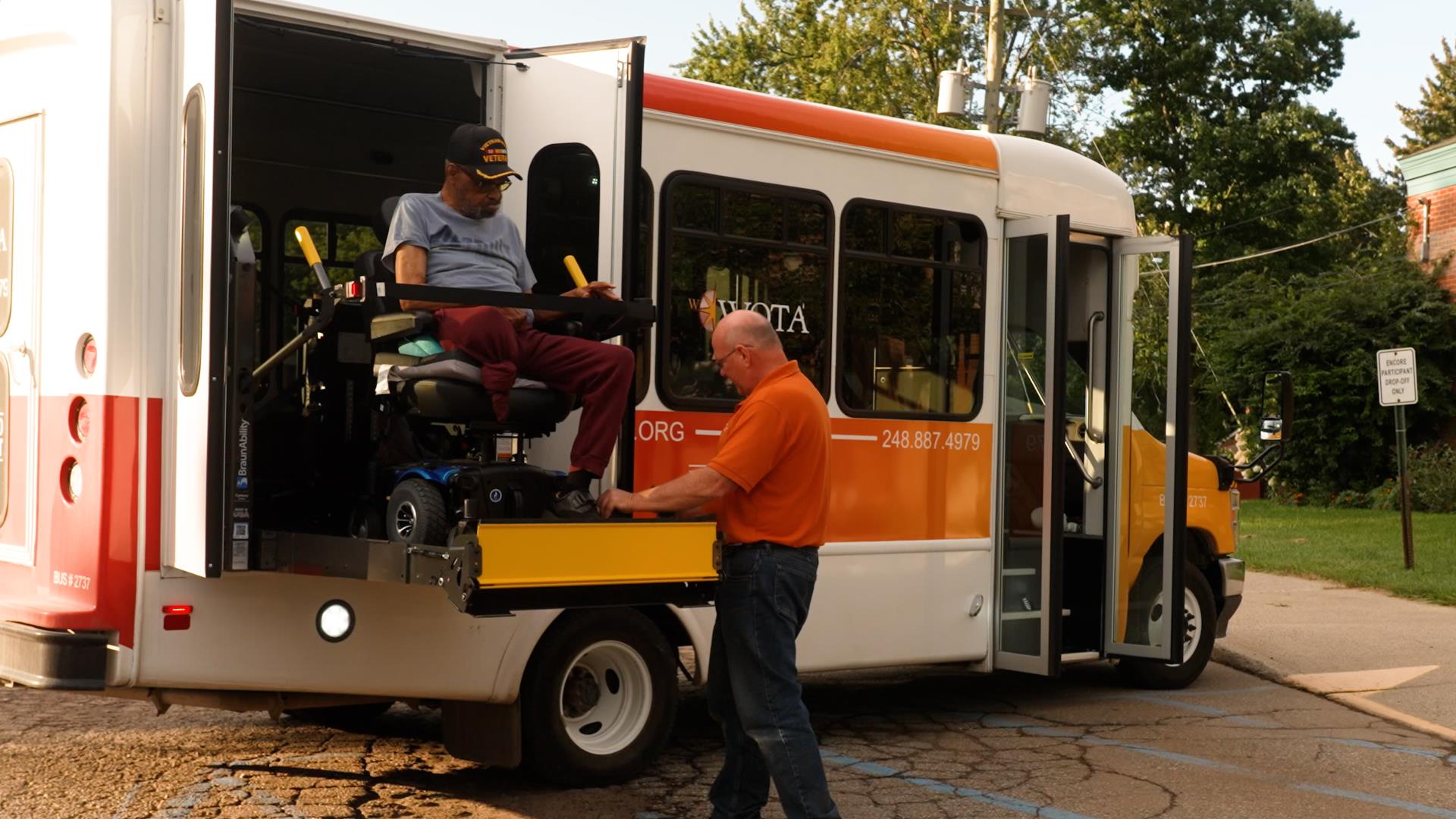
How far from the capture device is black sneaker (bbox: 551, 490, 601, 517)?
226 inches

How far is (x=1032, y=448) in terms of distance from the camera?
860cm

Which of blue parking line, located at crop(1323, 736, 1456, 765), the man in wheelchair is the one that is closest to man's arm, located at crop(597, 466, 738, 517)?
the man in wheelchair

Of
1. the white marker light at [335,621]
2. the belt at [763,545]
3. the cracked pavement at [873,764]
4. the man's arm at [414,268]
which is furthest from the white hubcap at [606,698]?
the man's arm at [414,268]

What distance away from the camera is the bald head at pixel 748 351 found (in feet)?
18.6

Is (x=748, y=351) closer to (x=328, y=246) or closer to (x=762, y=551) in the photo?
(x=762, y=551)

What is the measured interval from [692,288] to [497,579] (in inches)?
97.5

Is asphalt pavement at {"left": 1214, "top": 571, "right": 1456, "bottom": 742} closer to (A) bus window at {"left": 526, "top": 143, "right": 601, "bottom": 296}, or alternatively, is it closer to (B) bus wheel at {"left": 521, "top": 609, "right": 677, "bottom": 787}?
(B) bus wheel at {"left": 521, "top": 609, "right": 677, "bottom": 787}

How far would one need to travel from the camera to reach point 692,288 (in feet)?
23.9

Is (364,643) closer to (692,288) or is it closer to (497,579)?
(497,579)

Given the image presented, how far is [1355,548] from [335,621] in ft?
50.1

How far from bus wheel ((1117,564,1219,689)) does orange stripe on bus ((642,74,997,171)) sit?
9.24 feet

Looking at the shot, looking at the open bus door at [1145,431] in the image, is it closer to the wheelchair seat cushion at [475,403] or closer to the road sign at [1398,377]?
the wheelchair seat cushion at [475,403]

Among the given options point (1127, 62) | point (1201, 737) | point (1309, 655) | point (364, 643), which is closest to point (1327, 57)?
point (1127, 62)

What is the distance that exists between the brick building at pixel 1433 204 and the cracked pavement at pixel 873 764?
21291 millimetres
